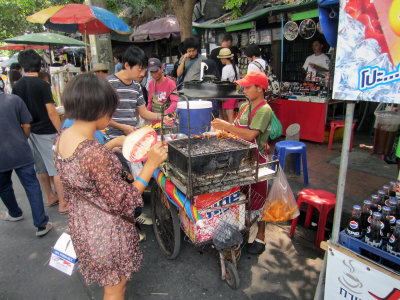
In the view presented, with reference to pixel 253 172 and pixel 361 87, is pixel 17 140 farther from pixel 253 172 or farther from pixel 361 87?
pixel 361 87

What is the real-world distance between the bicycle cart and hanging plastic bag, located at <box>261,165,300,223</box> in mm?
378

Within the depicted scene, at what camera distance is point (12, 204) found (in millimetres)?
3711

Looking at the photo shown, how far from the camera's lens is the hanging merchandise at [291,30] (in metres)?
6.34

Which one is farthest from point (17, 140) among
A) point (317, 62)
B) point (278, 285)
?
point (317, 62)

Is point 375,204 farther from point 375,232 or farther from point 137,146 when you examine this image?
point 137,146

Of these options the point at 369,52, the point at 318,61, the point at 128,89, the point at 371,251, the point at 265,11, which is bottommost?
the point at 371,251

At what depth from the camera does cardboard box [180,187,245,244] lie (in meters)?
2.15

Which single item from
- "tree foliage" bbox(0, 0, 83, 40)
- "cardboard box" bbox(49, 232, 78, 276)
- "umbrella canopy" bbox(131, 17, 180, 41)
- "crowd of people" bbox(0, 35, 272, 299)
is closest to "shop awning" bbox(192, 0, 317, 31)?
"umbrella canopy" bbox(131, 17, 180, 41)

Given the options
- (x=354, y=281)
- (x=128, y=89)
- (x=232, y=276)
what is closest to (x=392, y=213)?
(x=354, y=281)

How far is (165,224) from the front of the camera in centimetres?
298

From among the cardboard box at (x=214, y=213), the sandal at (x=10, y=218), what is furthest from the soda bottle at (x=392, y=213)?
the sandal at (x=10, y=218)

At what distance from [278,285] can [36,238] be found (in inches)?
124

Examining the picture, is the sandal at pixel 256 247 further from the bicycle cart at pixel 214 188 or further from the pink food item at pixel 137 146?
the pink food item at pixel 137 146

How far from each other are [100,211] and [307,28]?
253 inches
